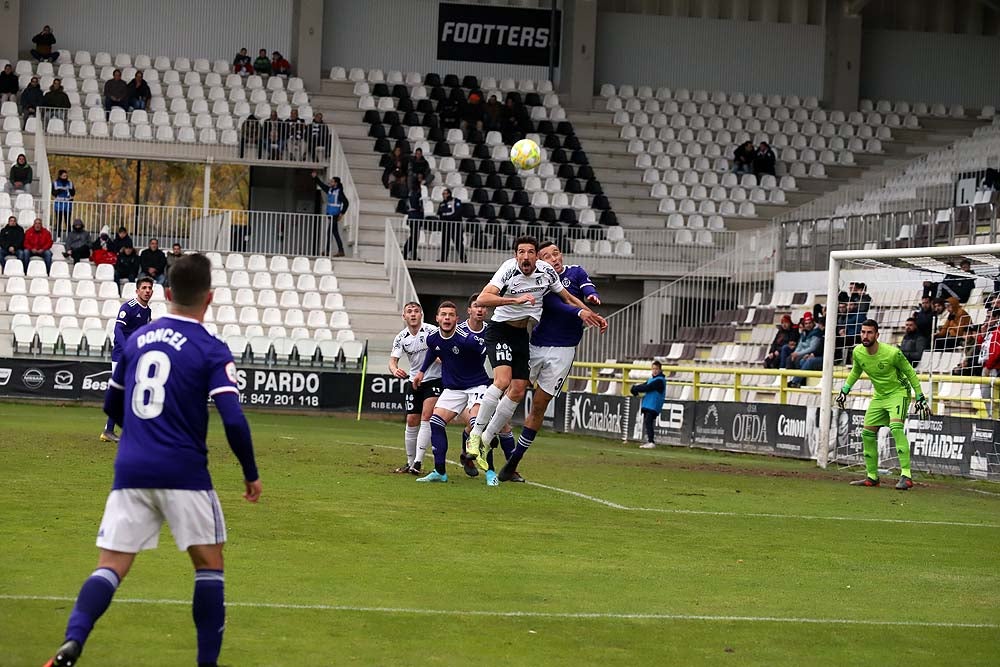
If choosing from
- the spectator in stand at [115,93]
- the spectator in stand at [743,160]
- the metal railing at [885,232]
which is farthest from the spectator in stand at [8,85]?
the metal railing at [885,232]

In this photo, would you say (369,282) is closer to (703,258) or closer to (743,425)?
(703,258)

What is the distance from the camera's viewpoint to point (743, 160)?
43.9 meters

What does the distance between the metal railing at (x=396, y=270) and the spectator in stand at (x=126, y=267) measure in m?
6.17

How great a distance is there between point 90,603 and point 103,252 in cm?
3027

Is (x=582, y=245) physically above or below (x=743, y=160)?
below

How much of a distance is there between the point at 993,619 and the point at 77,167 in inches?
1425

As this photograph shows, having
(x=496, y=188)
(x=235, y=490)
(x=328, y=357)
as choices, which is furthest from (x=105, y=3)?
(x=235, y=490)

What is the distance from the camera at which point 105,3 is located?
4381 cm

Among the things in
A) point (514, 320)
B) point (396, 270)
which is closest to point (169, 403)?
point (514, 320)

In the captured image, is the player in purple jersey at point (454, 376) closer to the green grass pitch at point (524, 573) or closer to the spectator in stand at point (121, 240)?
the green grass pitch at point (524, 573)

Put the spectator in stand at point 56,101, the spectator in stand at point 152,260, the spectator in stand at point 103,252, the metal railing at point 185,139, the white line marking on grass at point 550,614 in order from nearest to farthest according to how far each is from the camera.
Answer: the white line marking on grass at point 550,614 → the spectator in stand at point 152,260 → the spectator in stand at point 103,252 → the metal railing at point 185,139 → the spectator in stand at point 56,101

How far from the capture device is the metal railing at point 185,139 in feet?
128

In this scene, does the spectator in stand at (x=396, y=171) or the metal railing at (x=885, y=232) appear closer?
the metal railing at (x=885, y=232)

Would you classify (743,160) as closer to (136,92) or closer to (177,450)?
(136,92)
